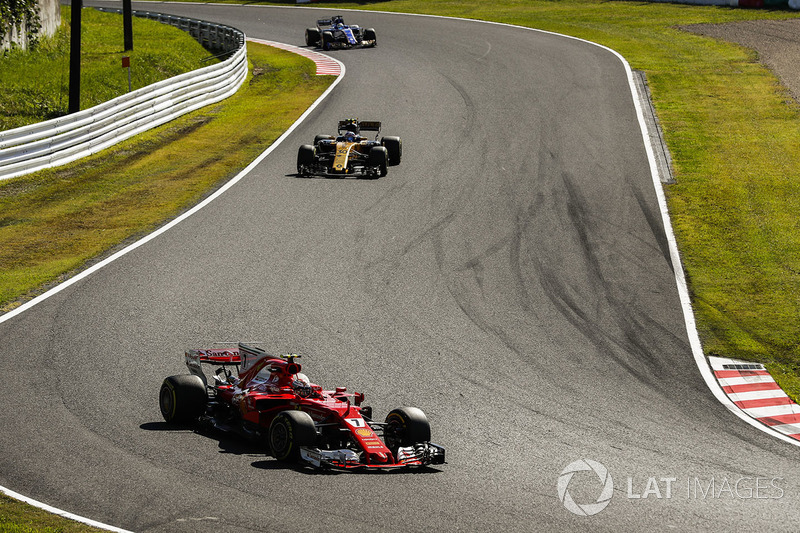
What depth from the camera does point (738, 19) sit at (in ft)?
152

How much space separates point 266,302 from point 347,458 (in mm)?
6030

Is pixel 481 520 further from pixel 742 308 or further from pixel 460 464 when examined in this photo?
pixel 742 308

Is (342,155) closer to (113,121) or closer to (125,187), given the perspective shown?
(125,187)

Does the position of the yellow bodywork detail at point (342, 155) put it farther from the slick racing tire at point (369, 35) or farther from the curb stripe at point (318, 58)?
the slick racing tire at point (369, 35)

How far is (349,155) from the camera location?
80.2 feet

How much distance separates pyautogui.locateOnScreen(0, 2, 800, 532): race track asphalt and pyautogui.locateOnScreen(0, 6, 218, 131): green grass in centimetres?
855

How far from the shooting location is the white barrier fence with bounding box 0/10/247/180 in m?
23.5

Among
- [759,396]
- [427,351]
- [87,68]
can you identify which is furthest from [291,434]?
[87,68]

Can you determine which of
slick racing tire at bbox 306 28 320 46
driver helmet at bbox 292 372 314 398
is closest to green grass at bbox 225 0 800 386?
driver helmet at bbox 292 372 314 398

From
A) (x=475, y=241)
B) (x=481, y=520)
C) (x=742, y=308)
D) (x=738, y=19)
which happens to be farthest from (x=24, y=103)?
(x=738, y=19)

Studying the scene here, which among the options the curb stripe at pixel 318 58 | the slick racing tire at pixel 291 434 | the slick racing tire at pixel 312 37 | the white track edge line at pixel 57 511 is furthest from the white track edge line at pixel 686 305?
the slick racing tire at pixel 312 37

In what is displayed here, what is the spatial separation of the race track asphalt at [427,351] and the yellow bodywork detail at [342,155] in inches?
17.3

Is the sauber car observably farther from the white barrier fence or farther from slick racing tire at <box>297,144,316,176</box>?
slick racing tire at <box>297,144,316,176</box>

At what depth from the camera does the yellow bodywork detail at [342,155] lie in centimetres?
2398
